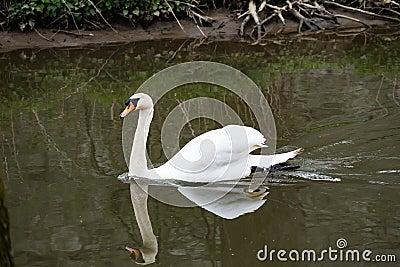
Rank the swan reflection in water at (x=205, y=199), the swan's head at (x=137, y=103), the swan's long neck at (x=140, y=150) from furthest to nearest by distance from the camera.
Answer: the swan's head at (x=137, y=103) → the swan's long neck at (x=140, y=150) → the swan reflection in water at (x=205, y=199)

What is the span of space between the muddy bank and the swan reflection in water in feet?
27.1

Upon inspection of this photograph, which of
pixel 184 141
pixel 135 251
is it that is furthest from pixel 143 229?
pixel 184 141

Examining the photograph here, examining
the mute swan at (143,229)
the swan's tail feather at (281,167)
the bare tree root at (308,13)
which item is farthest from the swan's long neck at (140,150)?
the bare tree root at (308,13)

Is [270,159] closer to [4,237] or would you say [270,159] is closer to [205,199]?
[205,199]

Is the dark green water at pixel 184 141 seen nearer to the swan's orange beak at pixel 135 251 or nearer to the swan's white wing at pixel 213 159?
the swan's orange beak at pixel 135 251

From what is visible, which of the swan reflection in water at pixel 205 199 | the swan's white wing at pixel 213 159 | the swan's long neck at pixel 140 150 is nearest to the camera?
the swan reflection in water at pixel 205 199

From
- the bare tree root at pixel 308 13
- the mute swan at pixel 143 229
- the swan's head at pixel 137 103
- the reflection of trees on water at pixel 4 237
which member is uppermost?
the reflection of trees on water at pixel 4 237

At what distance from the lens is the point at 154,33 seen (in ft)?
48.5

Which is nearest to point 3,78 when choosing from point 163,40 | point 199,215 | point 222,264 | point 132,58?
point 132,58

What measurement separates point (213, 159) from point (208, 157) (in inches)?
2.1

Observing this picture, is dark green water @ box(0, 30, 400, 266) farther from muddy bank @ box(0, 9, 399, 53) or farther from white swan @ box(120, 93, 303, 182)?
muddy bank @ box(0, 9, 399, 53)

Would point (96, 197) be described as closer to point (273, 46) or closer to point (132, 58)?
point (132, 58)

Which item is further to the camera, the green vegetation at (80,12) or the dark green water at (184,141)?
the green vegetation at (80,12)

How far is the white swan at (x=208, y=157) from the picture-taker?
20.4 ft
